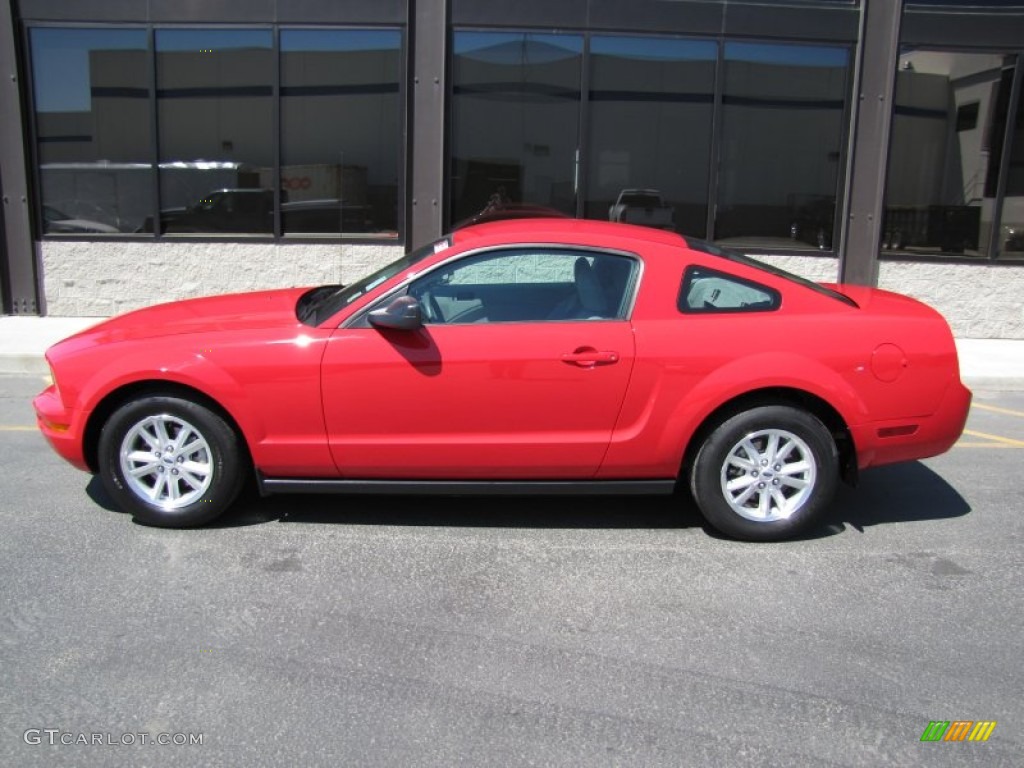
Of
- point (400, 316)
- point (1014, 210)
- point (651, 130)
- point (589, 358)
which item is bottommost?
point (589, 358)

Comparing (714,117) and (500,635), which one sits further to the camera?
(714,117)

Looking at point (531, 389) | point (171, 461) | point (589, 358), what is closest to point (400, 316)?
point (531, 389)

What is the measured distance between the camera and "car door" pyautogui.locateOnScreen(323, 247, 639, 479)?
4.11m

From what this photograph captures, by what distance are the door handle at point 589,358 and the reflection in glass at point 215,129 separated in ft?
25.2

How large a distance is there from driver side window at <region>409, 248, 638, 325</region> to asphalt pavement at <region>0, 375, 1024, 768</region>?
1.15 metres

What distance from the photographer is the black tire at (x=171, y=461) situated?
166 inches

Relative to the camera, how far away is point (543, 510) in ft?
15.7

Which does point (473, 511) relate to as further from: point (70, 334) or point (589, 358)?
point (70, 334)

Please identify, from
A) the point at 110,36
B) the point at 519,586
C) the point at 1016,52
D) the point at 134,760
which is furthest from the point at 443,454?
the point at 1016,52

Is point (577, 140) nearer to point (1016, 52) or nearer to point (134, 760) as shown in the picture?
point (1016, 52)

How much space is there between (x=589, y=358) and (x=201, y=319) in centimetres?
207

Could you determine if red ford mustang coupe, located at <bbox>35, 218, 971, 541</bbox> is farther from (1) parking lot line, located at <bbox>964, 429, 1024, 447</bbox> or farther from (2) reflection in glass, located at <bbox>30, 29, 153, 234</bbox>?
(2) reflection in glass, located at <bbox>30, 29, 153, 234</bbox>

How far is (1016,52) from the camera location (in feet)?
34.2

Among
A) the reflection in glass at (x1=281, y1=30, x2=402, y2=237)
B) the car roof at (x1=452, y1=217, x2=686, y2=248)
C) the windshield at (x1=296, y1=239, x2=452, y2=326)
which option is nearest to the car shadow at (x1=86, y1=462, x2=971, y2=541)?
the windshield at (x1=296, y1=239, x2=452, y2=326)
